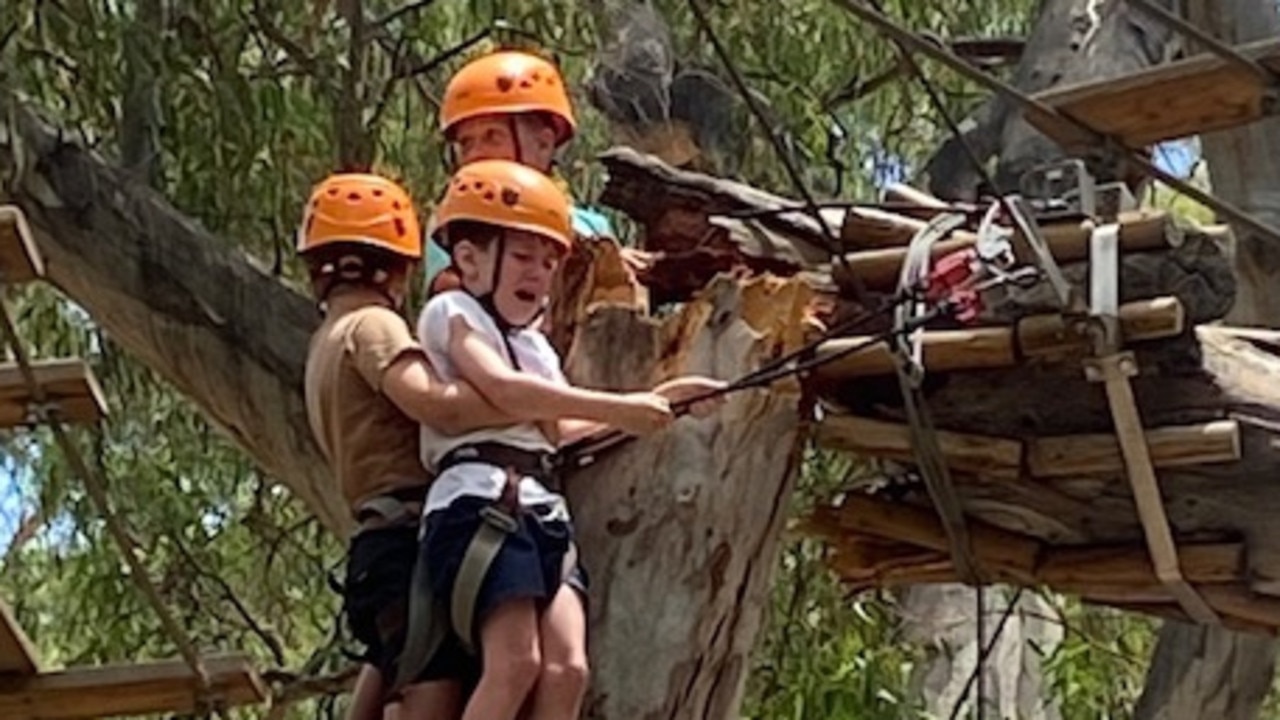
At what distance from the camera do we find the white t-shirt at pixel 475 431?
2.81 meters

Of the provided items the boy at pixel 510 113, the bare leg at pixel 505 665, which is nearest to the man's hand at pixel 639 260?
the boy at pixel 510 113

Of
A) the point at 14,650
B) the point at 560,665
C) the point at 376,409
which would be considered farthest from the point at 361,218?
the point at 14,650

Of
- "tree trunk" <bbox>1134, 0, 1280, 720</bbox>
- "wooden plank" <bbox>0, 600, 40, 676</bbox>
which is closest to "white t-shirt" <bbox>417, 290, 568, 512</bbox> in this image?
"wooden plank" <bbox>0, 600, 40, 676</bbox>

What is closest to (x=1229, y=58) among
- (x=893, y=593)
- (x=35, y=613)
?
(x=893, y=593)

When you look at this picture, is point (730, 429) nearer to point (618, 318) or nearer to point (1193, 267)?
point (618, 318)

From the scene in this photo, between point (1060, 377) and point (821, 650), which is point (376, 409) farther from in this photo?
point (821, 650)

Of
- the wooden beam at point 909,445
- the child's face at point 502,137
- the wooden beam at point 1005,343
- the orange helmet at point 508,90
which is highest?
the orange helmet at point 508,90

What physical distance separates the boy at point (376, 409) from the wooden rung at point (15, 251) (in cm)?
31

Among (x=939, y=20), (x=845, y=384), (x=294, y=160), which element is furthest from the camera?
(x=939, y=20)

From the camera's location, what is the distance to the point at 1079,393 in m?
3.18

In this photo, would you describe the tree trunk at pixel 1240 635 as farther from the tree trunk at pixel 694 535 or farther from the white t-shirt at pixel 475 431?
the white t-shirt at pixel 475 431

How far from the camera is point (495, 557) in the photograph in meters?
2.78

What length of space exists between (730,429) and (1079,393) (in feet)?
1.36

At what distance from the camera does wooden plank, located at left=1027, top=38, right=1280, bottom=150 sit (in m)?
2.90
